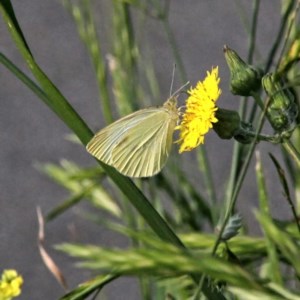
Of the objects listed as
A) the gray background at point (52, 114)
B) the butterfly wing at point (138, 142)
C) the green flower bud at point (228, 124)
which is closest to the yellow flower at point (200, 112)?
the green flower bud at point (228, 124)

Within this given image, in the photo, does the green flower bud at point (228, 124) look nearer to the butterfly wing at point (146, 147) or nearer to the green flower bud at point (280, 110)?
the green flower bud at point (280, 110)

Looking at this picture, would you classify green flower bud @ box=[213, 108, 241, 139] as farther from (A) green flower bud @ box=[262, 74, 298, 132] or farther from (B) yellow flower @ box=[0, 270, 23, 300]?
(B) yellow flower @ box=[0, 270, 23, 300]

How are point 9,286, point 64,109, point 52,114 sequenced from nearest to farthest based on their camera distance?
point 64,109 → point 9,286 → point 52,114

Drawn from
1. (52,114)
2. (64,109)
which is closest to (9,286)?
(64,109)

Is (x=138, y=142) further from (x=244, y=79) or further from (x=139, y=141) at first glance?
(x=244, y=79)

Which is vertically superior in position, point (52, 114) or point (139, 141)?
point (52, 114)

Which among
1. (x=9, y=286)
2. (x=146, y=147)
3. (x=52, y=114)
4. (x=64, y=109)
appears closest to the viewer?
(x=64, y=109)

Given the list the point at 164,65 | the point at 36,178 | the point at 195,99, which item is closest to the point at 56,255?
the point at 36,178
